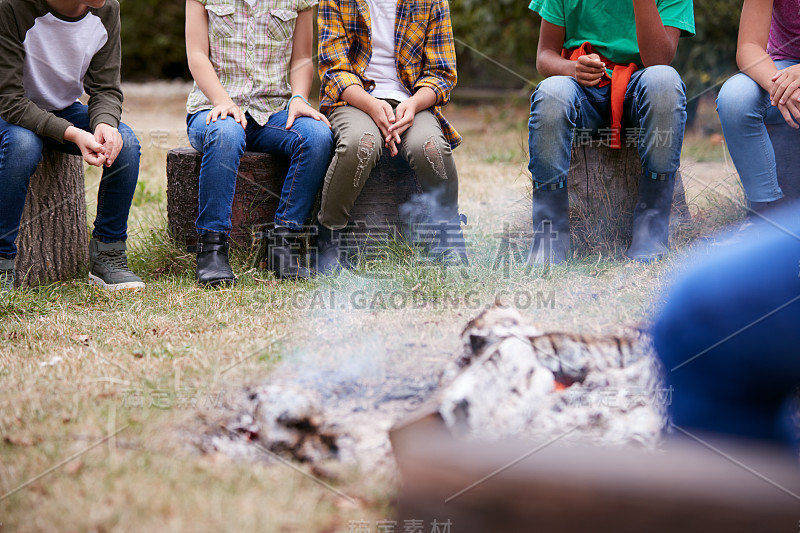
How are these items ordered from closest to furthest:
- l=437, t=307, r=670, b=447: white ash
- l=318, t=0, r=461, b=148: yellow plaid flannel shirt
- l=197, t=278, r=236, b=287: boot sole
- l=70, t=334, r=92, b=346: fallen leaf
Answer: l=437, t=307, r=670, b=447: white ash
l=70, t=334, r=92, b=346: fallen leaf
l=197, t=278, r=236, b=287: boot sole
l=318, t=0, r=461, b=148: yellow plaid flannel shirt

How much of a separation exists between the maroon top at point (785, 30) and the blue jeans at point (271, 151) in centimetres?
172

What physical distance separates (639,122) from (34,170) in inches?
85.4

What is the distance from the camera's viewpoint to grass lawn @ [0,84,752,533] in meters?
1.36

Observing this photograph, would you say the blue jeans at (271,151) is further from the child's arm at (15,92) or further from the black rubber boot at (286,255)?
the child's arm at (15,92)

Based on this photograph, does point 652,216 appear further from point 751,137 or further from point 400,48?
point 400,48

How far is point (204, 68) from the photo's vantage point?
2.87 m

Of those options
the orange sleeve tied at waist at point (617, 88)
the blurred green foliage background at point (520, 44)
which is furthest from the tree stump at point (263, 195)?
the blurred green foliage background at point (520, 44)

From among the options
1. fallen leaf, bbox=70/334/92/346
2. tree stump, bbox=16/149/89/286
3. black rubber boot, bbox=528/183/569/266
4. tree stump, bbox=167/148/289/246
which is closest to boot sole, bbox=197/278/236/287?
tree stump, bbox=167/148/289/246

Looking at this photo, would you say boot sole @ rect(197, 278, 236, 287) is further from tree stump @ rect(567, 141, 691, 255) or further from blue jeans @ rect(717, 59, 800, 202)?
blue jeans @ rect(717, 59, 800, 202)

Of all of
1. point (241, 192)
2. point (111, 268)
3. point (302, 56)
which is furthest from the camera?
point (302, 56)

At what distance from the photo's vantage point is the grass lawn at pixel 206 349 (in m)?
1.36

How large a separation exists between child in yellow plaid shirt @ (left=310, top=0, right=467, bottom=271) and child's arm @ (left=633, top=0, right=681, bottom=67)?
0.71 m

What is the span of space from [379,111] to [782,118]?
4.89ft

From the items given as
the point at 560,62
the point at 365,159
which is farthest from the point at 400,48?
the point at 560,62
